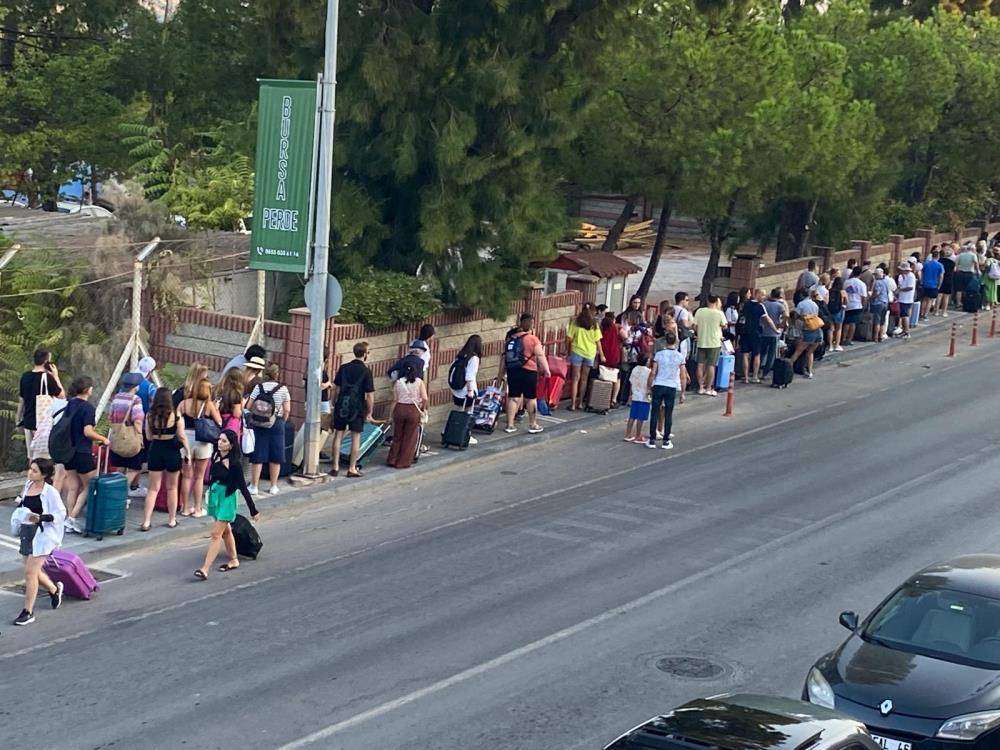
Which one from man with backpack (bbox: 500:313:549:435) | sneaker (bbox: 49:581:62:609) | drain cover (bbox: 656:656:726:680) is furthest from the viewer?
man with backpack (bbox: 500:313:549:435)

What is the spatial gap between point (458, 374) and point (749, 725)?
13.4 meters

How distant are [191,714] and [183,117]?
21943 millimetres

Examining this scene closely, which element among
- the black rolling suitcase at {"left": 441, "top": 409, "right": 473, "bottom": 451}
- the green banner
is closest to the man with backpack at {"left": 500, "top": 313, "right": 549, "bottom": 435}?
the black rolling suitcase at {"left": 441, "top": 409, "right": 473, "bottom": 451}

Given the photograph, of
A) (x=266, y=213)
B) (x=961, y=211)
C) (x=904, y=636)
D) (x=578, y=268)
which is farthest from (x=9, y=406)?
(x=961, y=211)

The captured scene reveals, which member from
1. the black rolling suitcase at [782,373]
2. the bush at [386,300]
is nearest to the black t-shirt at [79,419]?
the bush at [386,300]

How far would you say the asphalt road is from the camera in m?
11.1

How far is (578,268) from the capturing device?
2655 centimetres

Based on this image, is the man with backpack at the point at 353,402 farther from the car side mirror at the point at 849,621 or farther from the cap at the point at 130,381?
the car side mirror at the point at 849,621

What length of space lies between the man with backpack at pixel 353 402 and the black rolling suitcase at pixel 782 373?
1054cm

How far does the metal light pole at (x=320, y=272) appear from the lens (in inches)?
736

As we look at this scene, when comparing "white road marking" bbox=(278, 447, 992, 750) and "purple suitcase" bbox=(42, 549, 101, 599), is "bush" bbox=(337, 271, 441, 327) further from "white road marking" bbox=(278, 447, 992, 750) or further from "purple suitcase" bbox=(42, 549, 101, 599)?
"purple suitcase" bbox=(42, 549, 101, 599)

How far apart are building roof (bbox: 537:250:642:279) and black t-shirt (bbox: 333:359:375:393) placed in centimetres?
803

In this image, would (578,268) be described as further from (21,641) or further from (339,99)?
(21,641)

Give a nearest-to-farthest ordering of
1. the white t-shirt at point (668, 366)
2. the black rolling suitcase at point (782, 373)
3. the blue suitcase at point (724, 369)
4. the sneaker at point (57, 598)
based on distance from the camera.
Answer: the sneaker at point (57, 598) → the white t-shirt at point (668, 366) → the blue suitcase at point (724, 369) → the black rolling suitcase at point (782, 373)
